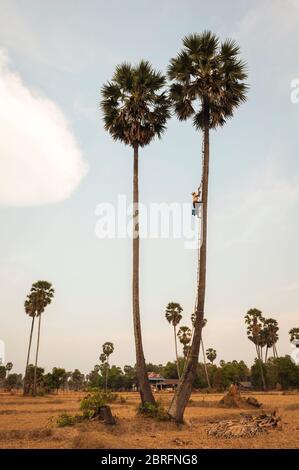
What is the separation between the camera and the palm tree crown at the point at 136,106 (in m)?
20.3

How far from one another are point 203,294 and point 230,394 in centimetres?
2222

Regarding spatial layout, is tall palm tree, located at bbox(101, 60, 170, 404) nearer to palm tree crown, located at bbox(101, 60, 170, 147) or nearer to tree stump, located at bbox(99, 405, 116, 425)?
palm tree crown, located at bbox(101, 60, 170, 147)

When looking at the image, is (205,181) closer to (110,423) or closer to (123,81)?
(123,81)

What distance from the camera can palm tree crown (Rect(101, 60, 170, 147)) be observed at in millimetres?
20297

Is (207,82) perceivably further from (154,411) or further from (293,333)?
(293,333)

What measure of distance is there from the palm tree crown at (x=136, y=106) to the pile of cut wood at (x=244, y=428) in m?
13.9

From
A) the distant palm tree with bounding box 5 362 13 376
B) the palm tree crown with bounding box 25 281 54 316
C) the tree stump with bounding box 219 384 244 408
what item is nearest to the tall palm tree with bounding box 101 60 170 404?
the tree stump with bounding box 219 384 244 408

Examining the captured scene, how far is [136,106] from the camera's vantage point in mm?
20156

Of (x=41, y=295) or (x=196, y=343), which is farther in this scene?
(x=41, y=295)

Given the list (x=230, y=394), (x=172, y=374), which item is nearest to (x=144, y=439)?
(x=230, y=394)

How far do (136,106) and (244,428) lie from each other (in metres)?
15.4

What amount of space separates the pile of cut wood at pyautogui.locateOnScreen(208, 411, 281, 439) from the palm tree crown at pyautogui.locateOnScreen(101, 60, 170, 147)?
45.8ft

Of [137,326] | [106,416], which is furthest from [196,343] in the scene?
[106,416]

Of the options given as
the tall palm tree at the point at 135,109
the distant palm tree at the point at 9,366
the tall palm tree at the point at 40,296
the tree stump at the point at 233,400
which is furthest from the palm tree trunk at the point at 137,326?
the distant palm tree at the point at 9,366
